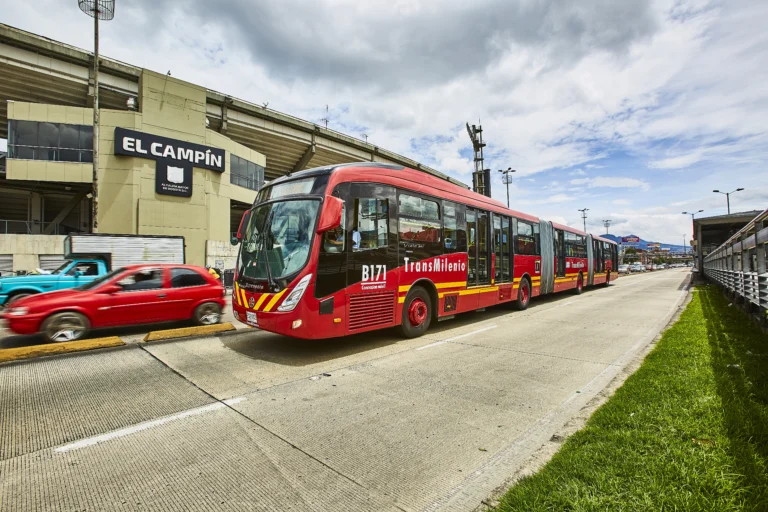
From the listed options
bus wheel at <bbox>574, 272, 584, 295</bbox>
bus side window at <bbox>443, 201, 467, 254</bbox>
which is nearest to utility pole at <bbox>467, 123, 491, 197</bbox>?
bus wheel at <bbox>574, 272, 584, 295</bbox>

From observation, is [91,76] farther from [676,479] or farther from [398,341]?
[676,479]

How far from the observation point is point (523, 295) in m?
12.5

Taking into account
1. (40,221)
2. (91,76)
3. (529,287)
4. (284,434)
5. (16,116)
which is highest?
(91,76)

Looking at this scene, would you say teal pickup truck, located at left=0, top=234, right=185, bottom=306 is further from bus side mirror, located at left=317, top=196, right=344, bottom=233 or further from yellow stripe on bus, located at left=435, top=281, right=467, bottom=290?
yellow stripe on bus, located at left=435, top=281, right=467, bottom=290

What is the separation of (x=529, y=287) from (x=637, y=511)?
11318 mm

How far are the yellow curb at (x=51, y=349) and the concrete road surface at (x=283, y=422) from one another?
0.26 m

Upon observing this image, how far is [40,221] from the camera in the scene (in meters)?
28.2

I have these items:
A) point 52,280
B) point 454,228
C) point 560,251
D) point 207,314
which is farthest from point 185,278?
point 560,251

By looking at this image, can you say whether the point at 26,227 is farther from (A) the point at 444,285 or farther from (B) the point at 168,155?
(A) the point at 444,285

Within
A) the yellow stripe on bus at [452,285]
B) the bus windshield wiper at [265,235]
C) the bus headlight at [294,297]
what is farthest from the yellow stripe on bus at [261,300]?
the yellow stripe on bus at [452,285]

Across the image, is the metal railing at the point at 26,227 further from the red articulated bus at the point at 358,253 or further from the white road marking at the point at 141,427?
the white road marking at the point at 141,427

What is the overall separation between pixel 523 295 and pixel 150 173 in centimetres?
2436

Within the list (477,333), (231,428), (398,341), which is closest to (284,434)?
(231,428)

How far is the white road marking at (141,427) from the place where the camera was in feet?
10.8
